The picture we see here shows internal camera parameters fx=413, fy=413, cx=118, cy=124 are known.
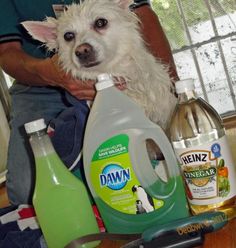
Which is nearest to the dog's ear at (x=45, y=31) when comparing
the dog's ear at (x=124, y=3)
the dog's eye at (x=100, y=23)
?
the dog's eye at (x=100, y=23)

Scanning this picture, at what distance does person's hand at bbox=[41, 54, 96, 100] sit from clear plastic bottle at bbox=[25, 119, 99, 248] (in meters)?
0.37

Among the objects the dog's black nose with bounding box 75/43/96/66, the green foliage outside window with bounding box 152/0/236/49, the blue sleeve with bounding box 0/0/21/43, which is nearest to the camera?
the dog's black nose with bounding box 75/43/96/66

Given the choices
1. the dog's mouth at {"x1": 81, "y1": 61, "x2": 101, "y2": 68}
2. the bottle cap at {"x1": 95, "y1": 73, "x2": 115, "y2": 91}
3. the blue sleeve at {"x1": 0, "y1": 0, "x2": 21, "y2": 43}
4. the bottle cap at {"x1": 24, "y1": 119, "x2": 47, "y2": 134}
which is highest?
the blue sleeve at {"x1": 0, "y1": 0, "x2": 21, "y2": 43}

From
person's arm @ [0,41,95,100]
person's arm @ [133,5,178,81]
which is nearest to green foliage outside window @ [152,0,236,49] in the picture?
person's arm @ [133,5,178,81]

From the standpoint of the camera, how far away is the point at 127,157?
0.81m

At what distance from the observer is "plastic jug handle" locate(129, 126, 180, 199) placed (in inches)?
32.3

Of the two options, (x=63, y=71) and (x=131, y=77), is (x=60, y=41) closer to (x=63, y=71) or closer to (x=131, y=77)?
(x=63, y=71)

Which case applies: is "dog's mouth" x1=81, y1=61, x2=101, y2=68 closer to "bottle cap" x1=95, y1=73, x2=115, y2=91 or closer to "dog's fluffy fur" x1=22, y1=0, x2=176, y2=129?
"dog's fluffy fur" x1=22, y1=0, x2=176, y2=129

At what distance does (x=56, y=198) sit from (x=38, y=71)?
2.22ft

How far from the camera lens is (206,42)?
3.29m

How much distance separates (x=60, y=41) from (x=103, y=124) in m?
0.75

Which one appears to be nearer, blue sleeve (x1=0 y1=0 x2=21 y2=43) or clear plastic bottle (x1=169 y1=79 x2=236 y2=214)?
clear plastic bottle (x1=169 y1=79 x2=236 y2=214)

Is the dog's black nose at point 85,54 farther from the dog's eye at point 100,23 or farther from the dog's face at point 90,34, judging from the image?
the dog's eye at point 100,23

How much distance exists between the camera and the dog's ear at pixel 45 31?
1.39 meters
